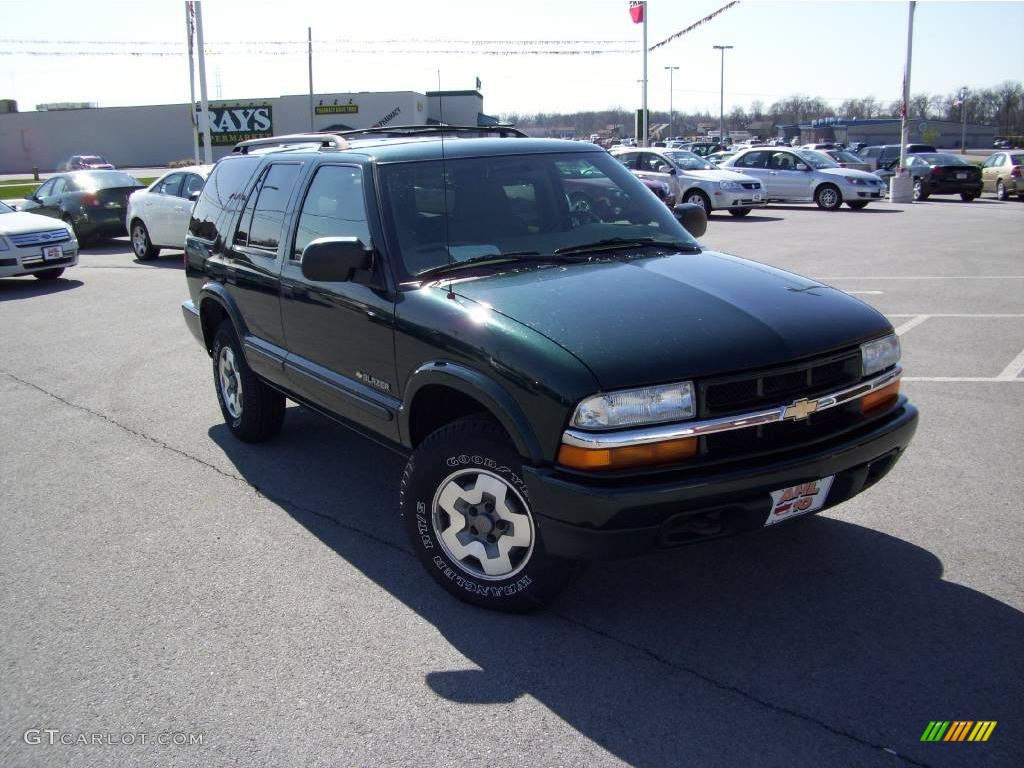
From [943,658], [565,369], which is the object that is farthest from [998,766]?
[565,369]

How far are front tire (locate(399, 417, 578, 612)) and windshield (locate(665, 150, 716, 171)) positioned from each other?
22.1m

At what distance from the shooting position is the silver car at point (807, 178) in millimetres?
25234

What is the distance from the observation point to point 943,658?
11.0ft

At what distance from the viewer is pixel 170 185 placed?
16344mm

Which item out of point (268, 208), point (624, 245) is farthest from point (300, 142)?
point (624, 245)

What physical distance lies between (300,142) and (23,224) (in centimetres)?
1030

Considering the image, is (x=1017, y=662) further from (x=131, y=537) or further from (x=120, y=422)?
(x=120, y=422)

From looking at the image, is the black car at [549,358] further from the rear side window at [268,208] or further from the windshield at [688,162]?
the windshield at [688,162]

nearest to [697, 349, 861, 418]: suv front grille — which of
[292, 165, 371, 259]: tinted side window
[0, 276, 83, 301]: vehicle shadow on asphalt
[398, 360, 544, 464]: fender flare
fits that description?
[398, 360, 544, 464]: fender flare

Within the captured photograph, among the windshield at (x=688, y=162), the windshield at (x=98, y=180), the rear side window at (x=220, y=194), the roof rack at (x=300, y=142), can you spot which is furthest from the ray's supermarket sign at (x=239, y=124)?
the roof rack at (x=300, y=142)

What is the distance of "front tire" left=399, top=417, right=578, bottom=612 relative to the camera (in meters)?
3.60

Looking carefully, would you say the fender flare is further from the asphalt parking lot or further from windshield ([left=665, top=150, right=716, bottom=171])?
windshield ([left=665, top=150, right=716, bottom=171])

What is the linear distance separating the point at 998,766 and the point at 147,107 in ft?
262

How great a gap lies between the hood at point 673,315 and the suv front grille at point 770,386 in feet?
0.14
